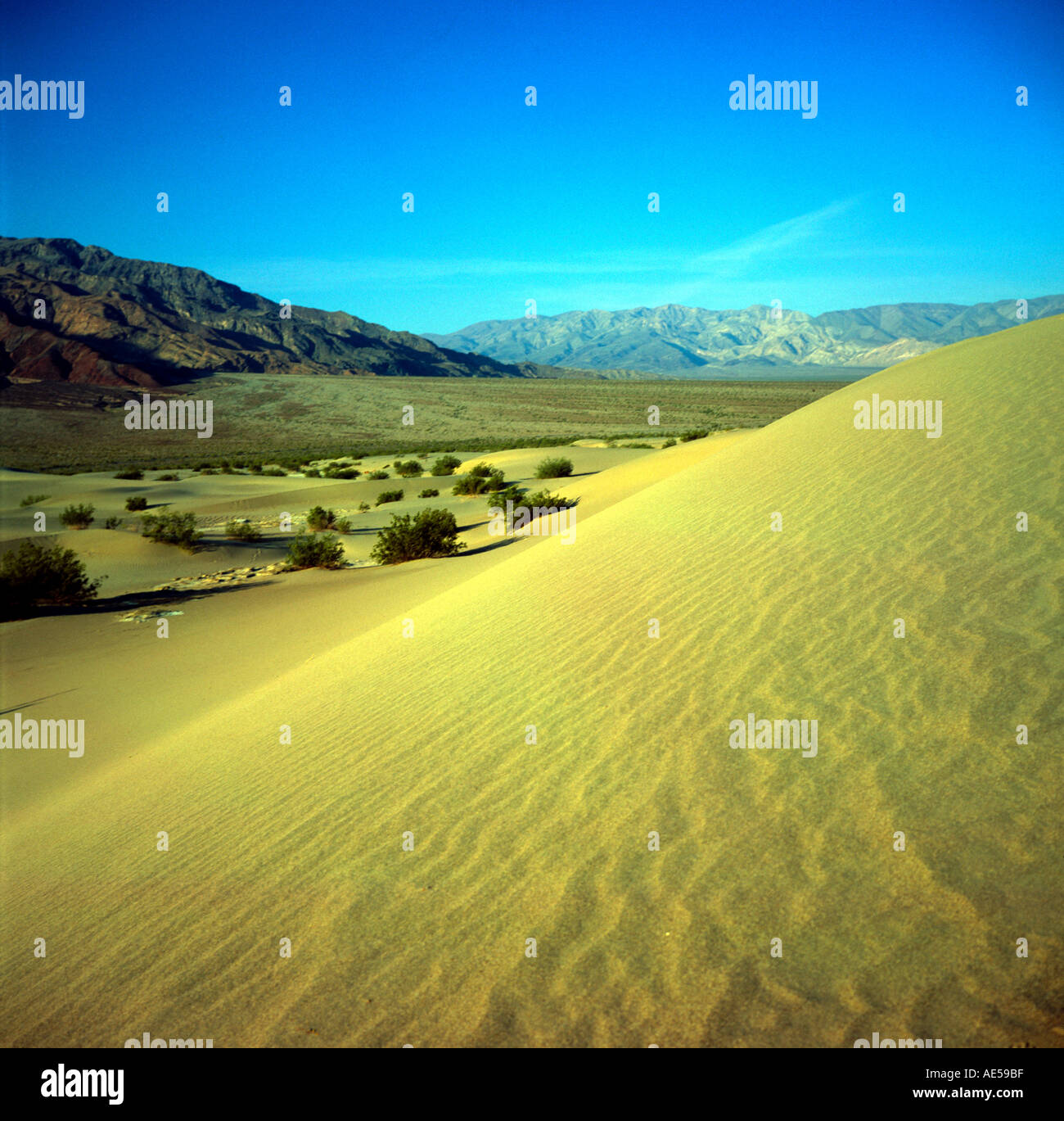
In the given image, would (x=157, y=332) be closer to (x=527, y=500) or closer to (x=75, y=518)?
(x=75, y=518)

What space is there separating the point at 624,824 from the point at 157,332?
479ft

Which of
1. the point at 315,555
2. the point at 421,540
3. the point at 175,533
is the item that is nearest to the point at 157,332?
the point at 175,533

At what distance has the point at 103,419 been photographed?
6775 centimetres

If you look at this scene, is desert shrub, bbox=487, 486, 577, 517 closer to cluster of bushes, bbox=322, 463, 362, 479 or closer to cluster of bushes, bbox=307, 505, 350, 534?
cluster of bushes, bbox=307, 505, 350, 534

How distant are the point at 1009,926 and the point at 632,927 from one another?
1368 mm

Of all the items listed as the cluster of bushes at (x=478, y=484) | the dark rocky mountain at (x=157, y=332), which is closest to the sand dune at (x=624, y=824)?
the cluster of bushes at (x=478, y=484)

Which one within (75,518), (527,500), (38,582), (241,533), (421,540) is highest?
(527,500)

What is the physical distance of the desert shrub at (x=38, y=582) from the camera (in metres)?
11.8

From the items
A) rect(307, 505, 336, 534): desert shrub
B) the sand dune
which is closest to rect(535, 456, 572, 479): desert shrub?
rect(307, 505, 336, 534): desert shrub

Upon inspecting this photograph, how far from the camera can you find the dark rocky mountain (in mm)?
100750

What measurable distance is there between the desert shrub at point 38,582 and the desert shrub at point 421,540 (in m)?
5.42

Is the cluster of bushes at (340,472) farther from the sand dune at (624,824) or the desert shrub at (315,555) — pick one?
the sand dune at (624,824)

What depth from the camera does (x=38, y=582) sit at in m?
12.1
